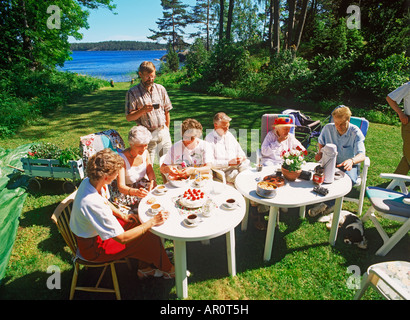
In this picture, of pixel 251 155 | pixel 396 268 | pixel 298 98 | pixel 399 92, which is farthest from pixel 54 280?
pixel 298 98

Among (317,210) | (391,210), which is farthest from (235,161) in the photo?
(391,210)

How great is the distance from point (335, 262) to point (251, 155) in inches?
130

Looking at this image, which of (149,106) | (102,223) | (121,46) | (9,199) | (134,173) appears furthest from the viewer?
(121,46)

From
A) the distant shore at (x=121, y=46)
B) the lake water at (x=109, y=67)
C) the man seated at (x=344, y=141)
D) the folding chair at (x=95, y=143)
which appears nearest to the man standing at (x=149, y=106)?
the folding chair at (x=95, y=143)

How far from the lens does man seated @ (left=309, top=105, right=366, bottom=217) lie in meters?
3.66

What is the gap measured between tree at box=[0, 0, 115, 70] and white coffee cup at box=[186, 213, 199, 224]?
43.1 feet

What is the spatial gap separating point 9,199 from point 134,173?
2531 millimetres

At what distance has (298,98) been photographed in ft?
33.2

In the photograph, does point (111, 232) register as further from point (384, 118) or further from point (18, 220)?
point (384, 118)

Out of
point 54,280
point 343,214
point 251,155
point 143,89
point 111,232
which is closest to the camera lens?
point 111,232

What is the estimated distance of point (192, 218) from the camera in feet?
7.70

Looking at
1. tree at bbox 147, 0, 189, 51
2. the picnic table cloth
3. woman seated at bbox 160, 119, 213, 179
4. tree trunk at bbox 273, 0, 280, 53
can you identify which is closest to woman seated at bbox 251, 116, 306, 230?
woman seated at bbox 160, 119, 213, 179

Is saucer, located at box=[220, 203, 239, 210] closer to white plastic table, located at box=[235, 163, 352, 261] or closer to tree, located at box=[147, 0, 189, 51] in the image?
white plastic table, located at box=[235, 163, 352, 261]

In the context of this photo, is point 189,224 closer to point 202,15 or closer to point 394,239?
point 394,239
